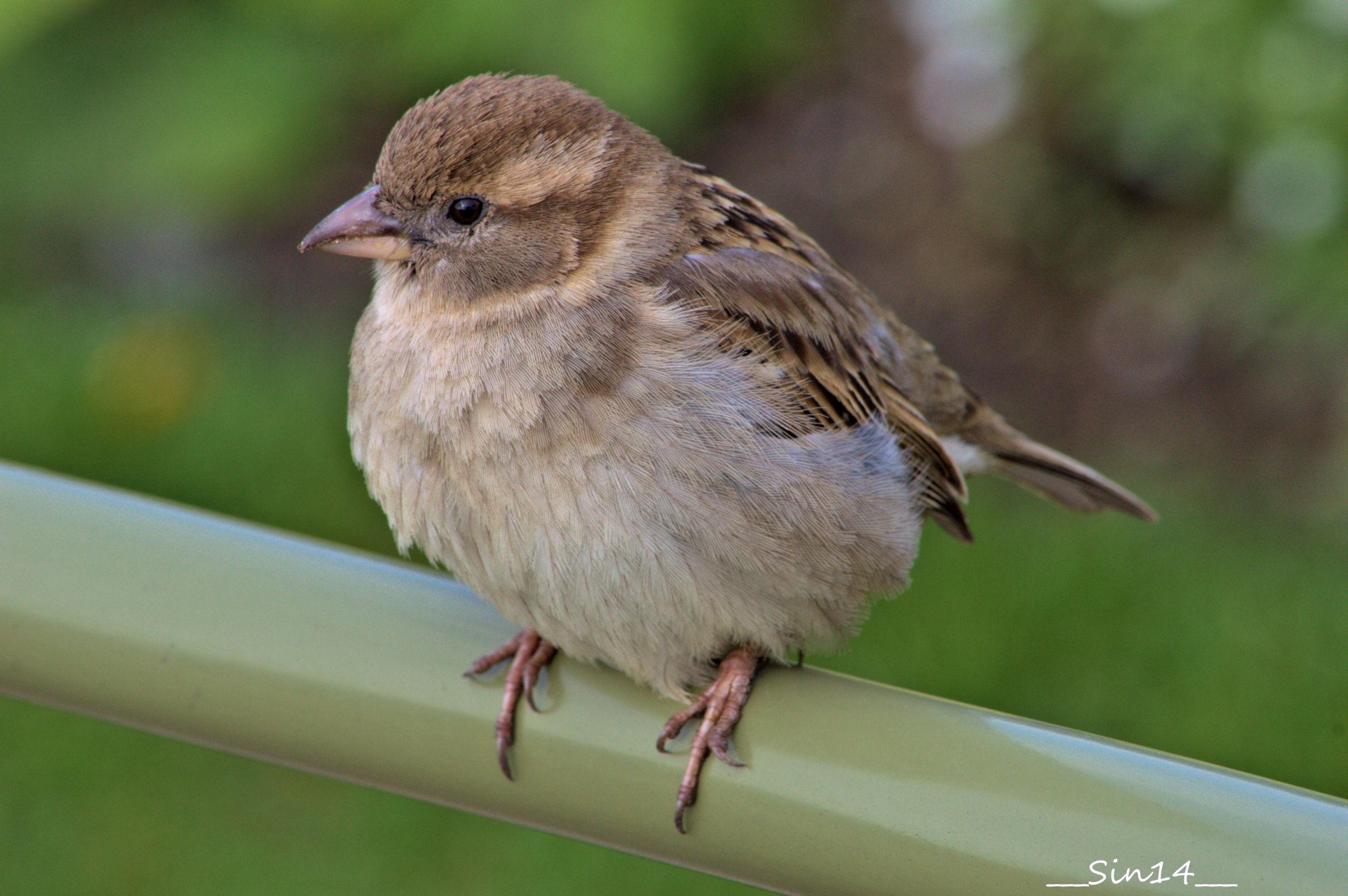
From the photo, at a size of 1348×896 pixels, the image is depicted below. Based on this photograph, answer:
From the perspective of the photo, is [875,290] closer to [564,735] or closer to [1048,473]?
[1048,473]

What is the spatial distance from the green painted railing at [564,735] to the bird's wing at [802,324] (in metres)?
0.41

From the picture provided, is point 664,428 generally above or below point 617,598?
above

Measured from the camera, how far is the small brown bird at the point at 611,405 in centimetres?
183

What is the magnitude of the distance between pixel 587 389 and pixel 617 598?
25 centimetres

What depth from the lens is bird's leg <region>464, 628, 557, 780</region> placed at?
1.66 metres

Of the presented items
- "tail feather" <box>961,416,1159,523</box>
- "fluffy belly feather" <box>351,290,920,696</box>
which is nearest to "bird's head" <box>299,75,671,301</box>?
"fluffy belly feather" <box>351,290,920,696</box>

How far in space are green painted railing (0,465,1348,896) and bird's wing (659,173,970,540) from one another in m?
0.41

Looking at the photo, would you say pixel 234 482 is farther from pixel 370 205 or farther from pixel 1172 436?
pixel 1172 436

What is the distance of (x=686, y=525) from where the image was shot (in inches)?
71.7

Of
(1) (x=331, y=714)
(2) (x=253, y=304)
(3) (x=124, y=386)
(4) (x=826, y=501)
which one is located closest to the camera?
(1) (x=331, y=714)

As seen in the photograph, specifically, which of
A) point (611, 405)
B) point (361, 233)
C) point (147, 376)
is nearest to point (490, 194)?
point (361, 233)

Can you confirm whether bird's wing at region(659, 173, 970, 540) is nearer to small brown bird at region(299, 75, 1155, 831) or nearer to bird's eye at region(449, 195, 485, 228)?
small brown bird at region(299, 75, 1155, 831)

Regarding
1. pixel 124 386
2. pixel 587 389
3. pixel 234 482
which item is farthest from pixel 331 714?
pixel 124 386

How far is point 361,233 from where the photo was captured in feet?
6.65
